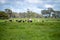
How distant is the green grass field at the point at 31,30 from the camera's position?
2191mm

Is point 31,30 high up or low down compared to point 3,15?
down

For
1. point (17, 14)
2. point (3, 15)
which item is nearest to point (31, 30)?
point (17, 14)

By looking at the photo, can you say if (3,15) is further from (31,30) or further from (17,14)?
(31,30)

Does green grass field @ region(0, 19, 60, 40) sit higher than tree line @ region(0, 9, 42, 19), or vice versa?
tree line @ region(0, 9, 42, 19)

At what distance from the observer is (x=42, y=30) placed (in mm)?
2252

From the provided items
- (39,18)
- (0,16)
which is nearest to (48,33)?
(39,18)

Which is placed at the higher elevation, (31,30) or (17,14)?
(17,14)

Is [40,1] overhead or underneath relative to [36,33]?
overhead

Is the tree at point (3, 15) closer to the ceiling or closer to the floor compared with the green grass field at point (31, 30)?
closer to the ceiling

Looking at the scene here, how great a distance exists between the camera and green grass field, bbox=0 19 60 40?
219 cm

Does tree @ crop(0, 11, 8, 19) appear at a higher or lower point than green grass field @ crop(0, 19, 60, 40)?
higher

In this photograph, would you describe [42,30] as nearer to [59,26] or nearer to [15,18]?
[59,26]

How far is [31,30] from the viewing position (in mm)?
2246

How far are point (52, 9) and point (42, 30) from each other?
0.38m
